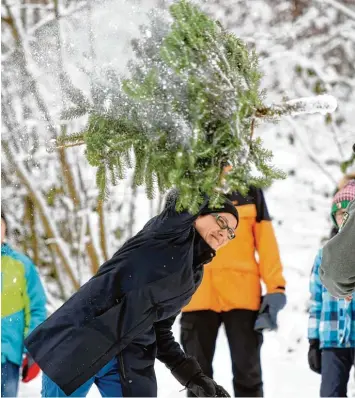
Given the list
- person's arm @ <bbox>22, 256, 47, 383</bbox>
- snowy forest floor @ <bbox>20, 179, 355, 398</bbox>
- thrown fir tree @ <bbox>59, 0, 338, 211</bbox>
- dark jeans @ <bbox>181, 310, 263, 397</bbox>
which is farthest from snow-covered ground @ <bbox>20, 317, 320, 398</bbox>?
thrown fir tree @ <bbox>59, 0, 338, 211</bbox>

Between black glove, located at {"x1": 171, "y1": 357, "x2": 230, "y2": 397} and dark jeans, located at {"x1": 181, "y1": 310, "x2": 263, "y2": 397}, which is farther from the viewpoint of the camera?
dark jeans, located at {"x1": 181, "y1": 310, "x2": 263, "y2": 397}

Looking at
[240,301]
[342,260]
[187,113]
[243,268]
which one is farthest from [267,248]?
[342,260]

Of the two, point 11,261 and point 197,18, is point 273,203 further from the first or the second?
point 197,18

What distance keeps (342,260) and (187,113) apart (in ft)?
2.60

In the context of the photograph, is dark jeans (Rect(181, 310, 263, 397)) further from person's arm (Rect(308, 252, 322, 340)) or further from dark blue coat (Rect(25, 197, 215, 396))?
dark blue coat (Rect(25, 197, 215, 396))

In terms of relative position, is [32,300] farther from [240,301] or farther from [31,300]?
[240,301]

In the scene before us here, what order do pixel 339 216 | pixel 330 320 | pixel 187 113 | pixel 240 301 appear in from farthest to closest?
pixel 240 301, pixel 330 320, pixel 339 216, pixel 187 113

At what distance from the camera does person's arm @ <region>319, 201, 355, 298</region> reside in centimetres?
216

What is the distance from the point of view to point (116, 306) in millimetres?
2916

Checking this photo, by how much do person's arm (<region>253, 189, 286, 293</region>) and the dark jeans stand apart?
0.25 m

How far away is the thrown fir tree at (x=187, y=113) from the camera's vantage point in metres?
2.45

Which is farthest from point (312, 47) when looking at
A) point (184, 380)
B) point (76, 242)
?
point (184, 380)

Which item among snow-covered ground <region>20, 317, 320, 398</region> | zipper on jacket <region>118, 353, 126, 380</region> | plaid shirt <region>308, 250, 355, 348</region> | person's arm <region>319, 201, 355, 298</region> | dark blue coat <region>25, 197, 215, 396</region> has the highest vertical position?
person's arm <region>319, 201, 355, 298</region>

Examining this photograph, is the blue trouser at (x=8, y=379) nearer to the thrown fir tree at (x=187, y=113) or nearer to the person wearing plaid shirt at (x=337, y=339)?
the person wearing plaid shirt at (x=337, y=339)
